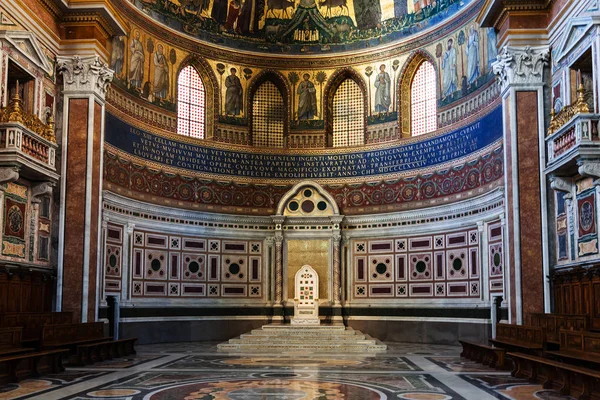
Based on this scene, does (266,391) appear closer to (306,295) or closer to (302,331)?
(302,331)

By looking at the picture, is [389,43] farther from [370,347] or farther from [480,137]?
[370,347]

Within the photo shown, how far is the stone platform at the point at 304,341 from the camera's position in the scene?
25.5m

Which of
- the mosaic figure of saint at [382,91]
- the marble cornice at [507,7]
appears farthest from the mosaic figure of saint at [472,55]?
the mosaic figure of saint at [382,91]

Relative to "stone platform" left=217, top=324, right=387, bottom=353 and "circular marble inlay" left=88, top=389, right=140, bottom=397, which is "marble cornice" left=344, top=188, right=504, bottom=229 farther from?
"circular marble inlay" left=88, top=389, right=140, bottom=397

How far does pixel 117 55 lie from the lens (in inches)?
1113

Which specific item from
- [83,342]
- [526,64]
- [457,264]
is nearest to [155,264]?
[83,342]

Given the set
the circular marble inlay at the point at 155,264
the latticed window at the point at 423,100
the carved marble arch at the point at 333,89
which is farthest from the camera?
the carved marble arch at the point at 333,89

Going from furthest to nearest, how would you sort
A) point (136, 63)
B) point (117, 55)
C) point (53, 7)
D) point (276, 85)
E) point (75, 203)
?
point (276, 85)
point (136, 63)
point (117, 55)
point (75, 203)
point (53, 7)

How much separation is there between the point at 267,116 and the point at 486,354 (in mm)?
18549

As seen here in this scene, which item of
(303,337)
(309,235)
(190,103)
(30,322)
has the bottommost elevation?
(303,337)

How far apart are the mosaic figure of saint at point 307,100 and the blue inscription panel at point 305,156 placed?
2172 mm

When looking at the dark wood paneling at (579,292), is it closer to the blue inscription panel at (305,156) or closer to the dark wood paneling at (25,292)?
the blue inscription panel at (305,156)

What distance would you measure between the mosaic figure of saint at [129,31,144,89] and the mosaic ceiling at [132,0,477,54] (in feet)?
7.64

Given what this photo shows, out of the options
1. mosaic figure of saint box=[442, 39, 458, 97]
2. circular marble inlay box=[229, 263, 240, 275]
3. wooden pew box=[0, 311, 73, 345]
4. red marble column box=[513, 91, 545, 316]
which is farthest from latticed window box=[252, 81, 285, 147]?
wooden pew box=[0, 311, 73, 345]
